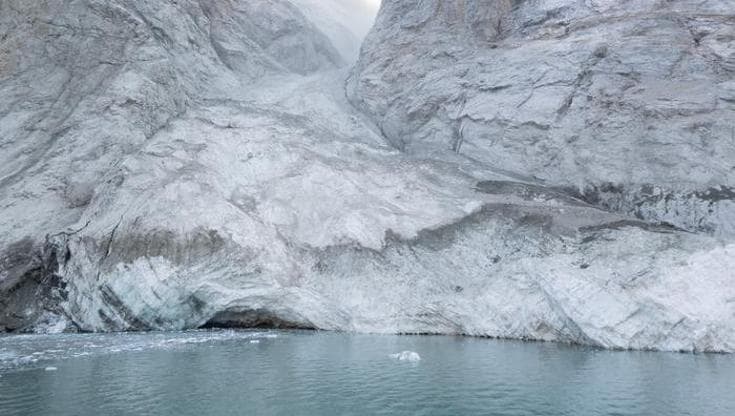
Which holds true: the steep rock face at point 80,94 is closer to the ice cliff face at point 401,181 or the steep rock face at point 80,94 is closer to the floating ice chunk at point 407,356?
the ice cliff face at point 401,181

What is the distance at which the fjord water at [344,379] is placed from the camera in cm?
1576

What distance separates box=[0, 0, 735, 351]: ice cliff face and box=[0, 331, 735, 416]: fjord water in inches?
150

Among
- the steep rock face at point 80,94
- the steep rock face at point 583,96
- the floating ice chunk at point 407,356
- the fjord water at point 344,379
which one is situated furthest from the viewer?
the steep rock face at point 80,94

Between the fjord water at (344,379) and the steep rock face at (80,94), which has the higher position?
the steep rock face at (80,94)

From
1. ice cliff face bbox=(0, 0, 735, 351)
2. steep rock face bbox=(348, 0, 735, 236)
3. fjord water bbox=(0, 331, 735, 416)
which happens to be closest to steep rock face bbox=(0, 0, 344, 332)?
ice cliff face bbox=(0, 0, 735, 351)

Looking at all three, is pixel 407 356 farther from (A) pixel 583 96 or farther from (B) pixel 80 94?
(B) pixel 80 94

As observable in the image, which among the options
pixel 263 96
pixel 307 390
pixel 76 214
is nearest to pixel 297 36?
pixel 263 96

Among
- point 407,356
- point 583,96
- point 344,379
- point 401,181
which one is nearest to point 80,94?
point 401,181

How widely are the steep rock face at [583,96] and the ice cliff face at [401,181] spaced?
0.14 m

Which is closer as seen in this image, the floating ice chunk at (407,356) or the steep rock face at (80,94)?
the floating ice chunk at (407,356)

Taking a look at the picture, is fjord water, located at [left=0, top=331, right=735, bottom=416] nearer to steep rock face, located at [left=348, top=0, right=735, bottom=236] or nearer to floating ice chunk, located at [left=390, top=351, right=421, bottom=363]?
floating ice chunk, located at [left=390, top=351, right=421, bottom=363]

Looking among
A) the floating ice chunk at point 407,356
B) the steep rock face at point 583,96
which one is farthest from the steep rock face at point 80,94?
the floating ice chunk at point 407,356

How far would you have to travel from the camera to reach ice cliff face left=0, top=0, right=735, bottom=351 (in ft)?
98.5

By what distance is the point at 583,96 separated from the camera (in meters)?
38.2
